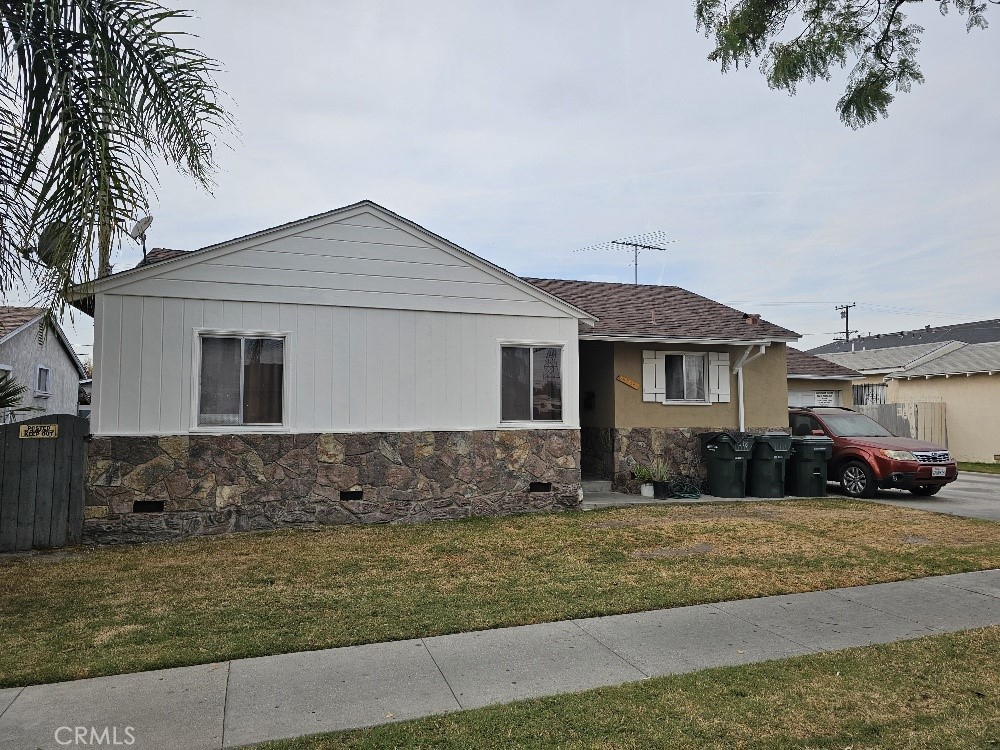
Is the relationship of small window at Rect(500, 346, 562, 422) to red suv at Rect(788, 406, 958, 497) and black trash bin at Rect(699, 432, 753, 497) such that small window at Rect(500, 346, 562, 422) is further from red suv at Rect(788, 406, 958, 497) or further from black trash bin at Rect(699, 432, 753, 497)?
red suv at Rect(788, 406, 958, 497)

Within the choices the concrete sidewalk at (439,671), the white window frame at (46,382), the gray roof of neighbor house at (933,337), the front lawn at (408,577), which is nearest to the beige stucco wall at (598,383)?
the front lawn at (408,577)

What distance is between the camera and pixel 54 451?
29.9ft

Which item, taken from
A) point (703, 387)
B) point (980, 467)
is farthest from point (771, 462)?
point (980, 467)

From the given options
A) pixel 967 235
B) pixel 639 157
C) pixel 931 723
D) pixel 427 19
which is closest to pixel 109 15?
pixel 427 19

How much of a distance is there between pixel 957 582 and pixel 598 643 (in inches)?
166

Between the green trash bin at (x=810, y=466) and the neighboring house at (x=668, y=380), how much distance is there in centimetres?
115

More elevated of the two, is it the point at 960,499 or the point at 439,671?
the point at 960,499

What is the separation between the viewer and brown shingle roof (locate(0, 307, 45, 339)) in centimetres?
1751

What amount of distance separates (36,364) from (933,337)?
37.3 m

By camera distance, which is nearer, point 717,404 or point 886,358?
point 717,404

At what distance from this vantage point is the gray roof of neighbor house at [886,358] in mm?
27234

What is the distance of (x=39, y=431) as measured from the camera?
902cm

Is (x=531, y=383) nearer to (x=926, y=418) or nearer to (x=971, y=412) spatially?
(x=926, y=418)

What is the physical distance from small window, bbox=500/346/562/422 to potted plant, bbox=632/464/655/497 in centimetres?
274
